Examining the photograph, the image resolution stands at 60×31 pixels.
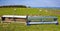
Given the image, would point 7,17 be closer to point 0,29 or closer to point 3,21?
point 3,21

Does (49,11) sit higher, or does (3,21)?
(3,21)

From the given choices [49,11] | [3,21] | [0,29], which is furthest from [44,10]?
[0,29]

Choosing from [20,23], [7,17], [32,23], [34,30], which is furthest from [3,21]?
[34,30]

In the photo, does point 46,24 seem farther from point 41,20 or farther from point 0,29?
point 0,29

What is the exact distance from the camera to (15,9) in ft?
19.9

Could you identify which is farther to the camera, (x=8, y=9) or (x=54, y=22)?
(x=8, y=9)

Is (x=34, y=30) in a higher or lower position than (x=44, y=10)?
higher

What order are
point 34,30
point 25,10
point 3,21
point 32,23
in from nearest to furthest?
point 34,30
point 32,23
point 3,21
point 25,10

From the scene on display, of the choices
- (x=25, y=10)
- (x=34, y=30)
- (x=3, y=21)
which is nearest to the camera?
(x=34, y=30)

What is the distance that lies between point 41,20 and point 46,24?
213 mm

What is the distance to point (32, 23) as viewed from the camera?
12.3 ft

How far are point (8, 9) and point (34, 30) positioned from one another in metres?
3.13

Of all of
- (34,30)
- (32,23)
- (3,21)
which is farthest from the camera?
(3,21)

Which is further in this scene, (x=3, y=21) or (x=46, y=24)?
(x=3, y=21)
